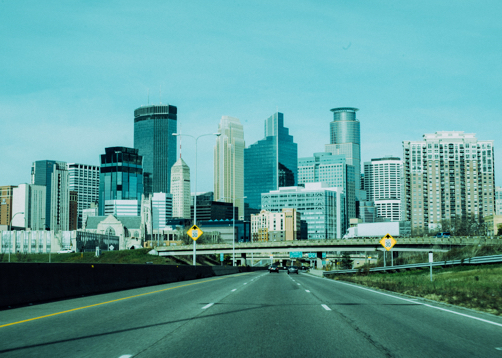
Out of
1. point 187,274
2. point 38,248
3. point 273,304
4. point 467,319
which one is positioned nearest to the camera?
point 467,319

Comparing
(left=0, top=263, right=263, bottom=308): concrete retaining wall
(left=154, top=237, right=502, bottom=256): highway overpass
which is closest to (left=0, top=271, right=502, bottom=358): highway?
(left=0, top=263, right=263, bottom=308): concrete retaining wall

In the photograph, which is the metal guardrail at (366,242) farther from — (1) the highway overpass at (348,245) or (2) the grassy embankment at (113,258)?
(2) the grassy embankment at (113,258)

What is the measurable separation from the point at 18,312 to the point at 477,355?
11409 mm

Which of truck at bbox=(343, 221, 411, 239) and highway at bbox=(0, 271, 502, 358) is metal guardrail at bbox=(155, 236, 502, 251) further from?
highway at bbox=(0, 271, 502, 358)

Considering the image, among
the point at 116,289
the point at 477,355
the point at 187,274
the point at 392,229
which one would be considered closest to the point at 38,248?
the point at 392,229

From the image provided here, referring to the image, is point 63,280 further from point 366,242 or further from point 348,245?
point 348,245

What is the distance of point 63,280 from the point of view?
19828 millimetres

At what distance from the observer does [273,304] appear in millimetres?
17984

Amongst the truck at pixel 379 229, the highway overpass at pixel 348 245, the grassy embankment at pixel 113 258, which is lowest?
the grassy embankment at pixel 113 258

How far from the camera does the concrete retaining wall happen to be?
16250mm

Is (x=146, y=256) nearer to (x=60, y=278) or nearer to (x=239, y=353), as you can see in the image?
(x=60, y=278)

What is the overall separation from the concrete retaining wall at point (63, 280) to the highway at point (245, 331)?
0.82m

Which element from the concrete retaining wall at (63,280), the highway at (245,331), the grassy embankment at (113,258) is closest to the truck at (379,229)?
the grassy embankment at (113,258)

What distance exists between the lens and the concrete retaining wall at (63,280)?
16250 mm
